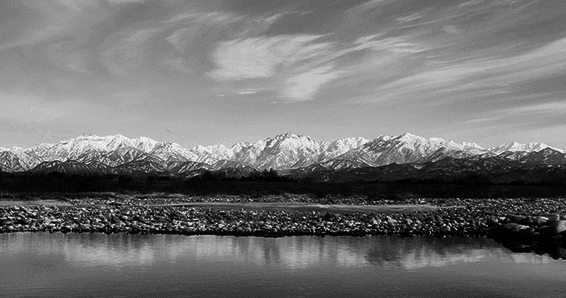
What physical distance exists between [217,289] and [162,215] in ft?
76.7

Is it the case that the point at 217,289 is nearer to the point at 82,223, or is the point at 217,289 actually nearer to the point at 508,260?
the point at 508,260

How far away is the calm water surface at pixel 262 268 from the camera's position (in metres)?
18.3

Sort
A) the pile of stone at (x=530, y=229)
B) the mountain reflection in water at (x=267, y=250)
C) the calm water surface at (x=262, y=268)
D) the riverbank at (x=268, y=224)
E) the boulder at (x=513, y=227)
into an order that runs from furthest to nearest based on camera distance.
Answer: the boulder at (x=513, y=227)
the riverbank at (x=268, y=224)
the pile of stone at (x=530, y=229)
the mountain reflection in water at (x=267, y=250)
the calm water surface at (x=262, y=268)

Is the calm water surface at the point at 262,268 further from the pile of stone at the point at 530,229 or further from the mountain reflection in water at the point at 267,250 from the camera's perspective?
the pile of stone at the point at 530,229

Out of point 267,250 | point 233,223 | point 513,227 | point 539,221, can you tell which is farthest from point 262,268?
point 539,221

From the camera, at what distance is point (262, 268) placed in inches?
880

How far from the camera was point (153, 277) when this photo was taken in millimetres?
19875

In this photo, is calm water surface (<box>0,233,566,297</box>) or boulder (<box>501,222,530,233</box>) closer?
calm water surface (<box>0,233,566,297</box>)

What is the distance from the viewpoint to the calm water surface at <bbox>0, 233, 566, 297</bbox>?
18.3 m

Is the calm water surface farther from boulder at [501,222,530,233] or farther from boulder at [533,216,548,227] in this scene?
boulder at [533,216,548,227]

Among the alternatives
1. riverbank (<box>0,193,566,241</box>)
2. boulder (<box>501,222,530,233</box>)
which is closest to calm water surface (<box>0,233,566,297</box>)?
riverbank (<box>0,193,566,241</box>)

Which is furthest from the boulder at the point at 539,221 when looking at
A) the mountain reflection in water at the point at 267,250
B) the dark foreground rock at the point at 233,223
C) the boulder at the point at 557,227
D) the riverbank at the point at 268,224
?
the mountain reflection in water at the point at 267,250

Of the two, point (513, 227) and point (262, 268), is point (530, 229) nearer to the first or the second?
point (513, 227)

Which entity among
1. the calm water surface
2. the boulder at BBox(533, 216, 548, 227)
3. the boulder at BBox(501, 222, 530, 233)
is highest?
the boulder at BBox(533, 216, 548, 227)
